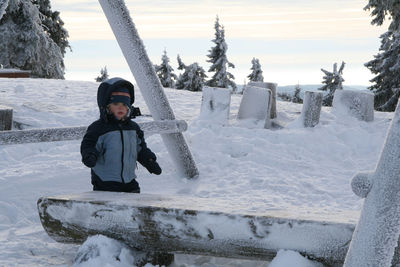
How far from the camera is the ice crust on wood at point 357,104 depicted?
9.91 metres

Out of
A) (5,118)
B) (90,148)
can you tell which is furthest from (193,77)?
(90,148)

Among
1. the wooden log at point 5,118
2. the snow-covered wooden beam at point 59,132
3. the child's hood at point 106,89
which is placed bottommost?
the wooden log at point 5,118

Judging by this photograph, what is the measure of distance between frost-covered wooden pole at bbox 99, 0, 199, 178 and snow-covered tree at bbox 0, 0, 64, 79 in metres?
20.1

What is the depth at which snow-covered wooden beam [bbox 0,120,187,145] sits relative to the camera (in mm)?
5191

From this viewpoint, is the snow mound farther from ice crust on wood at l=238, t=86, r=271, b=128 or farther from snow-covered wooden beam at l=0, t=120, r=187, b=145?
ice crust on wood at l=238, t=86, r=271, b=128

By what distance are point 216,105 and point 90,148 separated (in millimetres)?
5117

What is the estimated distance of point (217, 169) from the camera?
685 cm

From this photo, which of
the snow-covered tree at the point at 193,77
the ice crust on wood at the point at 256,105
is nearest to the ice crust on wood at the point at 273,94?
the ice crust on wood at the point at 256,105

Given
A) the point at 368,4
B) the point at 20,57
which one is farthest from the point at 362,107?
the point at 20,57

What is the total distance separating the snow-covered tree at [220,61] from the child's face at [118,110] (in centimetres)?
3334

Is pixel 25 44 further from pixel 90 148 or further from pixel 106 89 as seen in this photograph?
pixel 90 148

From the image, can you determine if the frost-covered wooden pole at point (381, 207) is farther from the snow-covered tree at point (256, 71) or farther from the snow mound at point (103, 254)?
the snow-covered tree at point (256, 71)

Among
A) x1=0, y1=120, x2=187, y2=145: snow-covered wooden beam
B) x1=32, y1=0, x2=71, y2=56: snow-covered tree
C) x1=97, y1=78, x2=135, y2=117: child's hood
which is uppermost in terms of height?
x1=32, y1=0, x2=71, y2=56: snow-covered tree

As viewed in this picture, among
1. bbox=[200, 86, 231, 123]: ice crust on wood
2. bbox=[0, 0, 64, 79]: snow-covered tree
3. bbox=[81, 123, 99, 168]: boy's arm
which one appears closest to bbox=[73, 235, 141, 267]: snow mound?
bbox=[81, 123, 99, 168]: boy's arm
